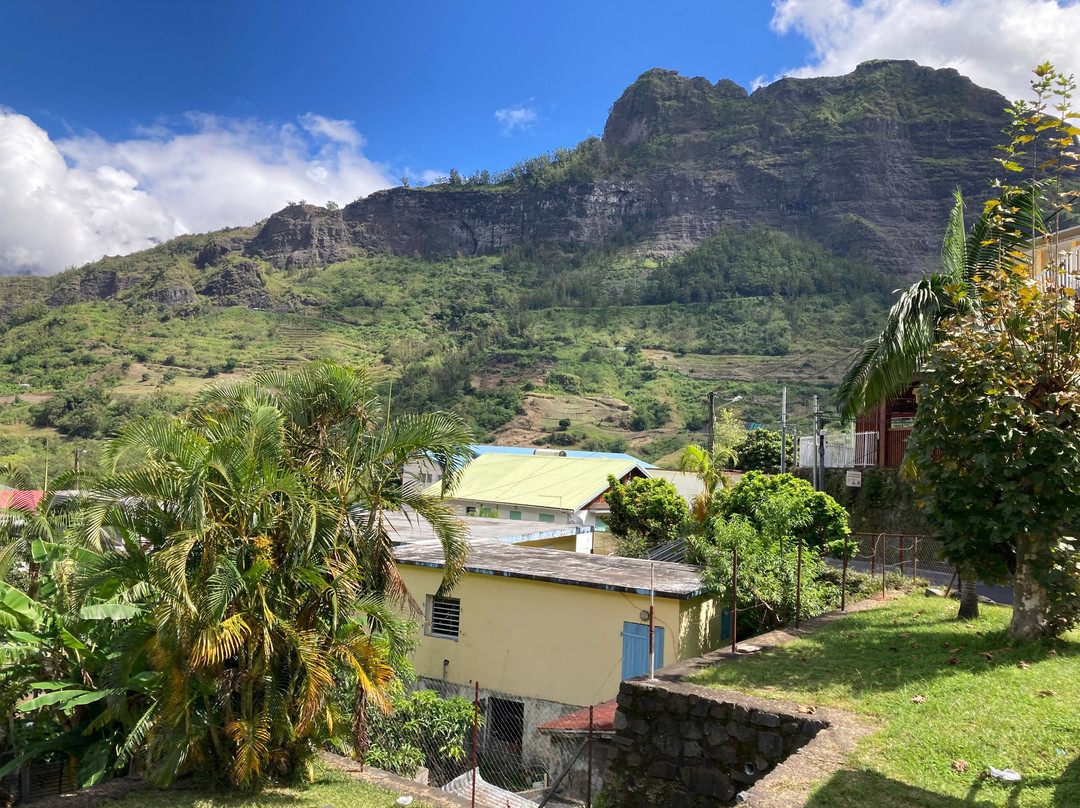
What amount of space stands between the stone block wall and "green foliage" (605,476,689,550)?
536 inches

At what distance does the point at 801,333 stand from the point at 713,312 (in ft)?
48.7

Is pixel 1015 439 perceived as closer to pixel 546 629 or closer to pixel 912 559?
pixel 546 629

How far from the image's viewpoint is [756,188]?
148750mm

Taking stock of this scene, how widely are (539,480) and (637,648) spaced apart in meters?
21.4

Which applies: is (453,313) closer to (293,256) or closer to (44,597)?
(293,256)

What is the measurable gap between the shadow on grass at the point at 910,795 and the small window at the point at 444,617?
10.4 m

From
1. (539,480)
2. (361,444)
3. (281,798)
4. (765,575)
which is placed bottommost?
(281,798)

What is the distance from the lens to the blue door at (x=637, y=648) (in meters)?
13.1

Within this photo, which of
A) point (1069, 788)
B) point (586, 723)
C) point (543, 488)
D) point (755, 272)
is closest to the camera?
Answer: point (1069, 788)

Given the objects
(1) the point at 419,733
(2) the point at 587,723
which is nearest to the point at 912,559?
(2) the point at 587,723

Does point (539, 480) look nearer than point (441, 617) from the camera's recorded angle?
No

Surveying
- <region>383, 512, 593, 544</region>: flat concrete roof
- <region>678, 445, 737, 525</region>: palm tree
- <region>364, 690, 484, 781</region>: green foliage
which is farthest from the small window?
<region>678, 445, 737, 525</region>: palm tree

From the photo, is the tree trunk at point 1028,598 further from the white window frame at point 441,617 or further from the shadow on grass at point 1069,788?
the white window frame at point 441,617

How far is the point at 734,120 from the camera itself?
166 meters
